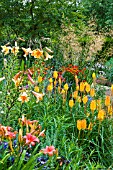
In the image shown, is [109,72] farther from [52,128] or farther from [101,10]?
[101,10]

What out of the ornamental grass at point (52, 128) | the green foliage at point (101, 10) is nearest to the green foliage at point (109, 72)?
the ornamental grass at point (52, 128)

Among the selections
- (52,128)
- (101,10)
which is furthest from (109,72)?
(101,10)

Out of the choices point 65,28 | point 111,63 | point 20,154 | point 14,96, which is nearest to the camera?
point 20,154

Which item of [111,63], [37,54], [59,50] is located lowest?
[111,63]

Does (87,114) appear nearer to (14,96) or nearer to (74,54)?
(14,96)

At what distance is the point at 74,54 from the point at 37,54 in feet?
10.00

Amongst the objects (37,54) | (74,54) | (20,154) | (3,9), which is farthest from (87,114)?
(3,9)

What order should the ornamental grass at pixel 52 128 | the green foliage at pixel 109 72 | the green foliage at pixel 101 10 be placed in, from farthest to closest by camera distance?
the green foliage at pixel 101 10 → the green foliage at pixel 109 72 → the ornamental grass at pixel 52 128

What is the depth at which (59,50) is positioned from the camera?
670cm

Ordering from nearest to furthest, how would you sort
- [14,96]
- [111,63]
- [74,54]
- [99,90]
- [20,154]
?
[20,154]
[14,96]
[99,90]
[74,54]
[111,63]

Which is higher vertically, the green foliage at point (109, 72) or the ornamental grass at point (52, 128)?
the ornamental grass at point (52, 128)

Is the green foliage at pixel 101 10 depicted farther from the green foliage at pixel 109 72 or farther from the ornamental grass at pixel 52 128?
the ornamental grass at pixel 52 128

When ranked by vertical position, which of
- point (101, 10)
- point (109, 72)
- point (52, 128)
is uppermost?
point (101, 10)

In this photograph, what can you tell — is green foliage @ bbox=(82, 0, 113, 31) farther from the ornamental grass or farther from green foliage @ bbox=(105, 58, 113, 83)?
the ornamental grass
